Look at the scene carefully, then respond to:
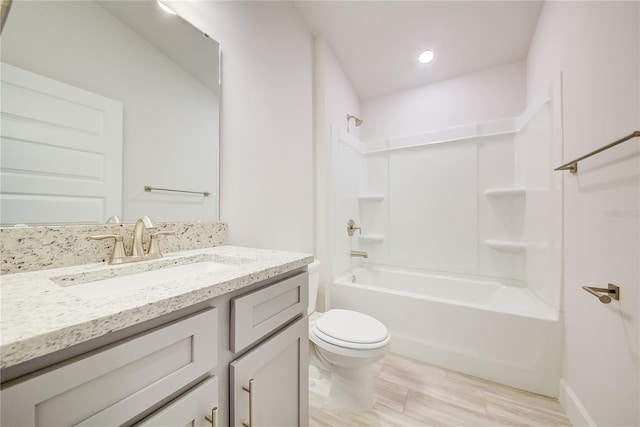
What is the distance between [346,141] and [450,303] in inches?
64.9

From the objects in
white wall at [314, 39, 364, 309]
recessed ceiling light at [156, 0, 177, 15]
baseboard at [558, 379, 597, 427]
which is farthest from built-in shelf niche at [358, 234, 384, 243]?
recessed ceiling light at [156, 0, 177, 15]

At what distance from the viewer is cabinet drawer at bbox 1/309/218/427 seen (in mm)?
333

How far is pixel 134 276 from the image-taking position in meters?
0.78

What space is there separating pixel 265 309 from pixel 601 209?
148cm

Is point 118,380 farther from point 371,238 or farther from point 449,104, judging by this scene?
point 449,104

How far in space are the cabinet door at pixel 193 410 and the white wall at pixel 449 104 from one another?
2.73 metres

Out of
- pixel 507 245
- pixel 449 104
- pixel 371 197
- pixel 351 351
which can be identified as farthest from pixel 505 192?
pixel 351 351

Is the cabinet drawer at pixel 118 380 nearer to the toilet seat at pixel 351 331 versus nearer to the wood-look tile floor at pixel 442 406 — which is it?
the toilet seat at pixel 351 331

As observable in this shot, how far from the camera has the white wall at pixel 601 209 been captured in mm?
878

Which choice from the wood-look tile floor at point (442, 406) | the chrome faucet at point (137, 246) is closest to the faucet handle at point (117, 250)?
the chrome faucet at point (137, 246)

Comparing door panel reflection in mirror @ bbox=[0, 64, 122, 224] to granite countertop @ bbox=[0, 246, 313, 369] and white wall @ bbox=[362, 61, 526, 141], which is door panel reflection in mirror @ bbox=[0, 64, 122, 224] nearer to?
granite countertop @ bbox=[0, 246, 313, 369]

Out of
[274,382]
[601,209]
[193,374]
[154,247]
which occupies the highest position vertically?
[601,209]

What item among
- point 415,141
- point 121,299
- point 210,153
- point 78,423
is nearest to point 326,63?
point 415,141

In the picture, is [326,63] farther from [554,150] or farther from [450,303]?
[450,303]
